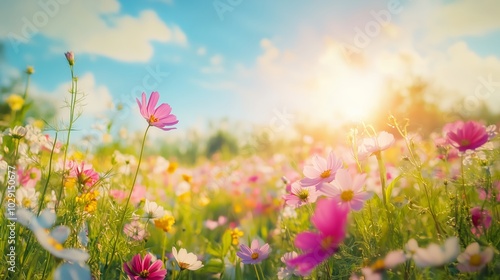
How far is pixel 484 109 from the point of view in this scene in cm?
1023

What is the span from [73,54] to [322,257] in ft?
2.81

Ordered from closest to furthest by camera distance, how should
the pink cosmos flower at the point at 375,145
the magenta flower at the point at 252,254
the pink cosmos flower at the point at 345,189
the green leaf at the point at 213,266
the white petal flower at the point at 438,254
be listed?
the white petal flower at the point at 438,254 → the pink cosmos flower at the point at 345,189 → the pink cosmos flower at the point at 375,145 → the magenta flower at the point at 252,254 → the green leaf at the point at 213,266

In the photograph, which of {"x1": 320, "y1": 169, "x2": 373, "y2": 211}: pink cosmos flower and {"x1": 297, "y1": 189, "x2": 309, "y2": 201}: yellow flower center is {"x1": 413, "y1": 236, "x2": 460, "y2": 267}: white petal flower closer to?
{"x1": 320, "y1": 169, "x2": 373, "y2": 211}: pink cosmos flower

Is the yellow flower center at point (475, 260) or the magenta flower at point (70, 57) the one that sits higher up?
the magenta flower at point (70, 57)

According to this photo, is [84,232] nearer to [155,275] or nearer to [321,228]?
[155,275]

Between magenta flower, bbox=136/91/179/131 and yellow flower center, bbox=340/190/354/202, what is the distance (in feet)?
1.55

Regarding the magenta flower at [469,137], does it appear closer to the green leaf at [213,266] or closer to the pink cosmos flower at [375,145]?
the pink cosmos flower at [375,145]

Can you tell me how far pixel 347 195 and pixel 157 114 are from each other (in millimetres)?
535

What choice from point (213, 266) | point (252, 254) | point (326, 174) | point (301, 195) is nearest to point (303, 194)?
point (301, 195)

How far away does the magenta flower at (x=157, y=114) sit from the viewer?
969mm

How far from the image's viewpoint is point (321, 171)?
0.98m

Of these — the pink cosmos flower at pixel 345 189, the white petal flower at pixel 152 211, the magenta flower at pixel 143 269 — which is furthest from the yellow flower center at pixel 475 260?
the white petal flower at pixel 152 211

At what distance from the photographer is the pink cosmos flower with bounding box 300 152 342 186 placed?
0.94 meters

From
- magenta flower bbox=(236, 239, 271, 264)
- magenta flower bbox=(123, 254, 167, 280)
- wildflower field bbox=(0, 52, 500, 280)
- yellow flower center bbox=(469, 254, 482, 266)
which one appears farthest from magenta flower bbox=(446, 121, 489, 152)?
magenta flower bbox=(123, 254, 167, 280)
